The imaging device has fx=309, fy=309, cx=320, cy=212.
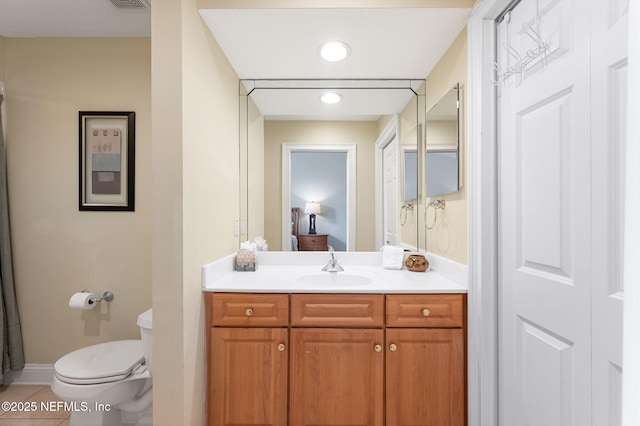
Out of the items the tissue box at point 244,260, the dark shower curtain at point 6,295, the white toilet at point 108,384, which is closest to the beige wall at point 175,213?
the white toilet at point 108,384

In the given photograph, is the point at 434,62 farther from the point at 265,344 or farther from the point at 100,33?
the point at 100,33

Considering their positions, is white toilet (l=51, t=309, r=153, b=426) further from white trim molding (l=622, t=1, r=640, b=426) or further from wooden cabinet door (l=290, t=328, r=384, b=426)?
white trim molding (l=622, t=1, r=640, b=426)

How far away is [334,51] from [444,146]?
0.82m

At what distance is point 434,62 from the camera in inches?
73.7

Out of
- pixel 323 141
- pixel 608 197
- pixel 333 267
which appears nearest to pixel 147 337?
pixel 333 267

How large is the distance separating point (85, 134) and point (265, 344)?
6.34ft

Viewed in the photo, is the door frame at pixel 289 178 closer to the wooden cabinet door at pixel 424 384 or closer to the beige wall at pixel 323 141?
the beige wall at pixel 323 141

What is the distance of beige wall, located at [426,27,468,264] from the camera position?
5.08 ft

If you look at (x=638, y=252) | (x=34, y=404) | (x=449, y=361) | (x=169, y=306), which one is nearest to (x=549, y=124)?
(x=638, y=252)

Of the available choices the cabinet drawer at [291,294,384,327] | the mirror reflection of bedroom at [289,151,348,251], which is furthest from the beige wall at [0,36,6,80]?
the cabinet drawer at [291,294,384,327]

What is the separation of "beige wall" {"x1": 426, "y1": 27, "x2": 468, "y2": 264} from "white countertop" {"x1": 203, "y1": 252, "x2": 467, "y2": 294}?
0.17m

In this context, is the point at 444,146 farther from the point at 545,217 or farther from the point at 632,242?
the point at 632,242

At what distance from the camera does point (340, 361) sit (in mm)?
1465

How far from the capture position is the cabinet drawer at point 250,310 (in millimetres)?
1483
